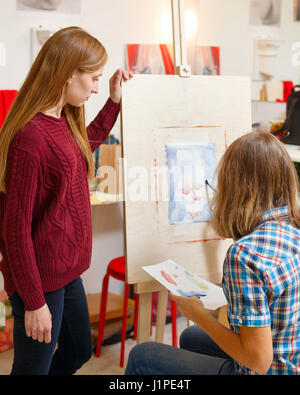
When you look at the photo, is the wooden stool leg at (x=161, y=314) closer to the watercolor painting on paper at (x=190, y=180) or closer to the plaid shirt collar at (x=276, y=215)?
the watercolor painting on paper at (x=190, y=180)

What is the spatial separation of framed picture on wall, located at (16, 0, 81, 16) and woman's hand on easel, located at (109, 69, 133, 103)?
3.34 ft

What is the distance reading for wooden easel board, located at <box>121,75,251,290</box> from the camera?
64.1 inches

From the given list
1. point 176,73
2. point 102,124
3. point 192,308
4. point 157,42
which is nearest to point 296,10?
point 157,42

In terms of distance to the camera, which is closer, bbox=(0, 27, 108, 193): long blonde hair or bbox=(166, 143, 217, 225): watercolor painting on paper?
bbox=(0, 27, 108, 193): long blonde hair

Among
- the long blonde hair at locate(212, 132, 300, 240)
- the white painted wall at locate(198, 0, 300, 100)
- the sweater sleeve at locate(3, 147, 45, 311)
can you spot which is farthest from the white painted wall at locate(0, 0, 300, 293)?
the long blonde hair at locate(212, 132, 300, 240)

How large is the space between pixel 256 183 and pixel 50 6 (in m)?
1.73

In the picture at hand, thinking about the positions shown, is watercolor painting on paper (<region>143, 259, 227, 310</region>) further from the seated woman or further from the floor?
the floor

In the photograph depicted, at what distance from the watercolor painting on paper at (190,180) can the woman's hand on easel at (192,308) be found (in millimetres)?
423

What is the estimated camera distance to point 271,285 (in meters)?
1.04

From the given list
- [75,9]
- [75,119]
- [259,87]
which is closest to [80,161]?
[75,119]

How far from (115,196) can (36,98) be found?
1249 millimetres

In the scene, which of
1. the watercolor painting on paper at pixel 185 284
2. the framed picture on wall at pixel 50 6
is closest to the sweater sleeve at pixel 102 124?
the watercolor painting on paper at pixel 185 284

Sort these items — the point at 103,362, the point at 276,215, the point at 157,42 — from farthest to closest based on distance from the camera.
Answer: the point at 157,42 → the point at 103,362 → the point at 276,215

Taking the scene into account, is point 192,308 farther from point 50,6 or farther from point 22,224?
point 50,6
